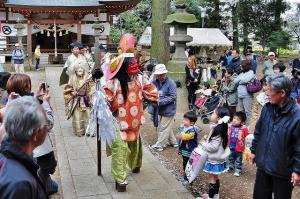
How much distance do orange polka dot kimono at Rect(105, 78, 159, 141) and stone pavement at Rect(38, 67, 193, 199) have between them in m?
0.69

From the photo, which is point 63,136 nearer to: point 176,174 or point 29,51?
point 176,174

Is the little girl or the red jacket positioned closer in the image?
the little girl

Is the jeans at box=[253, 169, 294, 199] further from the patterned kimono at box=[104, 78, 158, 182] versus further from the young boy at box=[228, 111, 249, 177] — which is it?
the young boy at box=[228, 111, 249, 177]

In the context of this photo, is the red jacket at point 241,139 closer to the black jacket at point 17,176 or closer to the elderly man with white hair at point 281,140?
the elderly man with white hair at point 281,140

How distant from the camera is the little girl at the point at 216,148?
16.7ft

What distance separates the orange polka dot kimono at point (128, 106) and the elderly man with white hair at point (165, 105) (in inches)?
67.0

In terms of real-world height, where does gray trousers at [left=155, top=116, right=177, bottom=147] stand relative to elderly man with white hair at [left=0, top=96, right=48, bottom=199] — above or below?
below

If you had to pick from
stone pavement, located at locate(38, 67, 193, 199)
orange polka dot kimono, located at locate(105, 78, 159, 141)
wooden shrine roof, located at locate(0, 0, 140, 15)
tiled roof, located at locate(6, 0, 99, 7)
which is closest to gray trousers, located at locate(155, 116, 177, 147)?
stone pavement, located at locate(38, 67, 193, 199)

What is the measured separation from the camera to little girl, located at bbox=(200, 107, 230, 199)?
5094 millimetres

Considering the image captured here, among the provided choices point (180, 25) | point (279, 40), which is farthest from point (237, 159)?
point (279, 40)

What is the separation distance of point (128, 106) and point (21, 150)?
329 cm

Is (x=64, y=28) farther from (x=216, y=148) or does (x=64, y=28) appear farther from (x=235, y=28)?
(x=216, y=148)

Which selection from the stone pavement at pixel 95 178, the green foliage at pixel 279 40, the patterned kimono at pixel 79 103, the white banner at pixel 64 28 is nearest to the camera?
the stone pavement at pixel 95 178

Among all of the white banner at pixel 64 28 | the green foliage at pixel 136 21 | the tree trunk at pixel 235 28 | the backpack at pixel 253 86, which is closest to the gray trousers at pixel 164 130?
the backpack at pixel 253 86
